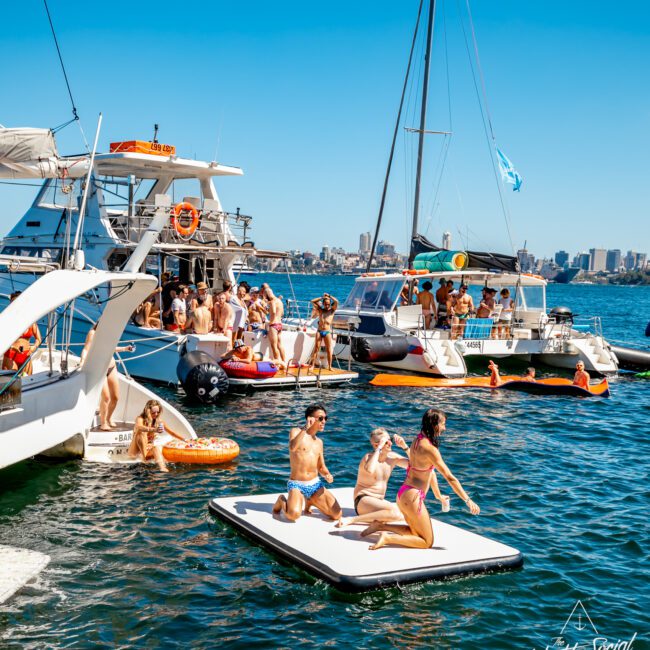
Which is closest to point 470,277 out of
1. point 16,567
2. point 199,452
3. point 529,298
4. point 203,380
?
point 529,298

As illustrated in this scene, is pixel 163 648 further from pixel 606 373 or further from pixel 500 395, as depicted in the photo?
pixel 606 373

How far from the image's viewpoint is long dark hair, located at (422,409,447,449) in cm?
882

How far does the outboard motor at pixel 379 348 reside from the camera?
2298cm

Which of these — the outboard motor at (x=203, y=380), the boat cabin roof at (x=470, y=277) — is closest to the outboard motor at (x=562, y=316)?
the boat cabin roof at (x=470, y=277)

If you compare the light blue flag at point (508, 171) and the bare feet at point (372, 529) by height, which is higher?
the light blue flag at point (508, 171)

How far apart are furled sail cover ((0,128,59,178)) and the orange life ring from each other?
27.0 feet

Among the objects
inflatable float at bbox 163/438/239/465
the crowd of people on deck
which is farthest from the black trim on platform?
the crowd of people on deck

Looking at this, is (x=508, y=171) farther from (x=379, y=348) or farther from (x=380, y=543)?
(x=380, y=543)

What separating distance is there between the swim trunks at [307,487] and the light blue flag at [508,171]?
22265 millimetres

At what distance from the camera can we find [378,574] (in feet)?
27.4

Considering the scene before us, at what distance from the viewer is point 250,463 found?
530 inches

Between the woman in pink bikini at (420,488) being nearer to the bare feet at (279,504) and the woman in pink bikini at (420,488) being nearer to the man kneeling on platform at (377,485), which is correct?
the man kneeling on platform at (377,485)

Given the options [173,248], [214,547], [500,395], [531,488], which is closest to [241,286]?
[173,248]

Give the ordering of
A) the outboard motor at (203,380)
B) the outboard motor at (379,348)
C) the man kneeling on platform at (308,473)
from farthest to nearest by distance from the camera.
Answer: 1. the outboard motor at (379,348)
2. the outboard motor at (203,380)
3. the man kneeling on platform at (308,473)
